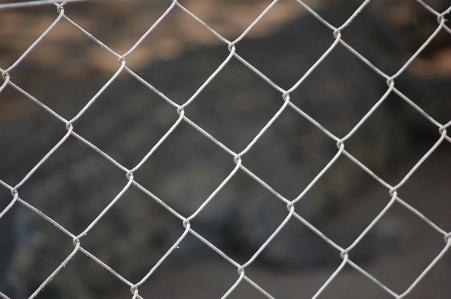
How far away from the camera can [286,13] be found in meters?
1.88

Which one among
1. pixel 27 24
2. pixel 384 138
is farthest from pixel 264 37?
pixel 27 24

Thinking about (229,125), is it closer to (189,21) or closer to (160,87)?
(160,87)

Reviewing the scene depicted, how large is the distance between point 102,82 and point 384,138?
96 centimetres

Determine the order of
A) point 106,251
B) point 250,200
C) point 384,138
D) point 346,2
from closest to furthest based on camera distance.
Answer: point 106,251, point 250,200, point 384,138, point 346,2

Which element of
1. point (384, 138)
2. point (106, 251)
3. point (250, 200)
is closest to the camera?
point (106, 251)

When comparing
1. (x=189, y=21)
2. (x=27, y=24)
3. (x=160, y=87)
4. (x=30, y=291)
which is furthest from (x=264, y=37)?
(x=30, y=291)

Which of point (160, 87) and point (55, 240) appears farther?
point (160, 87)

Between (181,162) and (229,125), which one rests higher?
(229,125)

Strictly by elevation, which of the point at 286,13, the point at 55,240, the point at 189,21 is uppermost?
the point at 286,13

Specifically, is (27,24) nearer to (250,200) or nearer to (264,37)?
(264,37)

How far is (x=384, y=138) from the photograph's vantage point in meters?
1.79

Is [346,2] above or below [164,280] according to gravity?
above

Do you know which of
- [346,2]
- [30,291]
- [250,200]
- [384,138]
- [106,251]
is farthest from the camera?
[346,2]

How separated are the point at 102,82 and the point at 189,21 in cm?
37
